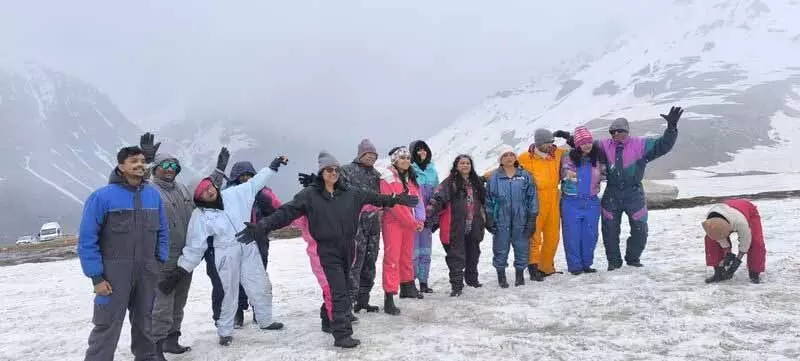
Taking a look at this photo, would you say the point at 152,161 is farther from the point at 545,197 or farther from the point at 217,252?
the point at 545,197

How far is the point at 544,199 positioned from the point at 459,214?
1594mm

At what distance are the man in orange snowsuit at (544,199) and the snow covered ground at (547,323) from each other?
45 centimetres

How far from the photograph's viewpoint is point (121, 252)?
5730mm

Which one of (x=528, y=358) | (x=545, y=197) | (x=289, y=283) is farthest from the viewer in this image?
(x=289, y=283)

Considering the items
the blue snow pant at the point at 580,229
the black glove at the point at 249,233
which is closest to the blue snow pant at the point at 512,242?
the blue snow pant at the point at 580,229

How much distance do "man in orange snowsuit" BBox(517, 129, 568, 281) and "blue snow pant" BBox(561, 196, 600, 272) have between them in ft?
0.59

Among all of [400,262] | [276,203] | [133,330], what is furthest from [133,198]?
[400,262]

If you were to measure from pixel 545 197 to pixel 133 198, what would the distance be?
6.20 metres

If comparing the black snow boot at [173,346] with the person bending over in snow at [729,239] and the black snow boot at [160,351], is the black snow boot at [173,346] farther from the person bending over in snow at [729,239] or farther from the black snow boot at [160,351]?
the person bending over in snow at [729,239]

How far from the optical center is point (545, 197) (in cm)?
932

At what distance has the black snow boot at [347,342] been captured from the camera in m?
6.23

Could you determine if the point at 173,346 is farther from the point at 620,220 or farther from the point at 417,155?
the point at 620,220

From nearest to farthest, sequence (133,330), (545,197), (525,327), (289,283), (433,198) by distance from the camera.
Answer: (133,330) → (525,327) → (433,198) → (545,197) → (289,283)

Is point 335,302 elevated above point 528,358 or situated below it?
above
